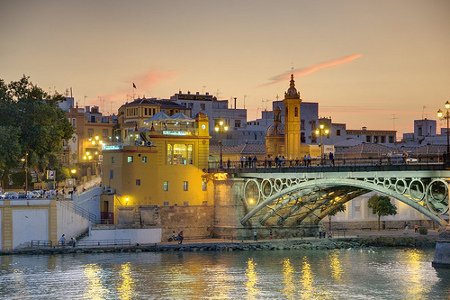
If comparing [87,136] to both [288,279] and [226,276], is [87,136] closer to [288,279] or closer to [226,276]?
[226,276]

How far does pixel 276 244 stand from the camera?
7831cm

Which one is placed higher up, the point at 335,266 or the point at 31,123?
the point at 31,123

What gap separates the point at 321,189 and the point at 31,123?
90.1 ft

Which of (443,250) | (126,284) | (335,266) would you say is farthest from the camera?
(335,266)

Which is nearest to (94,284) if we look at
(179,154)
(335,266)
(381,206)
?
(335,266)

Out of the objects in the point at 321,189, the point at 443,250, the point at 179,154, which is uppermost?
the point at 179,154

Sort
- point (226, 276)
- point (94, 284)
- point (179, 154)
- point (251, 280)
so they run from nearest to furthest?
point (94, 284) < point (251, 280) < point (226, 276) < point (179, 154)

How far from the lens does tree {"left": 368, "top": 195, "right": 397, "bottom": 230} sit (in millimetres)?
97188

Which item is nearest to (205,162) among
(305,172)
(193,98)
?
(305,172)

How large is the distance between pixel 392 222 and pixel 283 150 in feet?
66.7

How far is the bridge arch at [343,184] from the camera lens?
6162 cm

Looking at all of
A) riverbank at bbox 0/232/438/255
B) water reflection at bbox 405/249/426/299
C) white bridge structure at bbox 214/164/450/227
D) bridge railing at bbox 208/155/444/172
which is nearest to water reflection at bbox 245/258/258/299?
riverbank at bbox 0/232/438/255

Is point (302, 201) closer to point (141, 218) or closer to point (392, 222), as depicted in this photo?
point (141, 218)

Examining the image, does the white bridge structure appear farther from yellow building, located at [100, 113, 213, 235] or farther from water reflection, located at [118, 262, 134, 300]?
water reflection, located at [118, 262, 134, 300]
